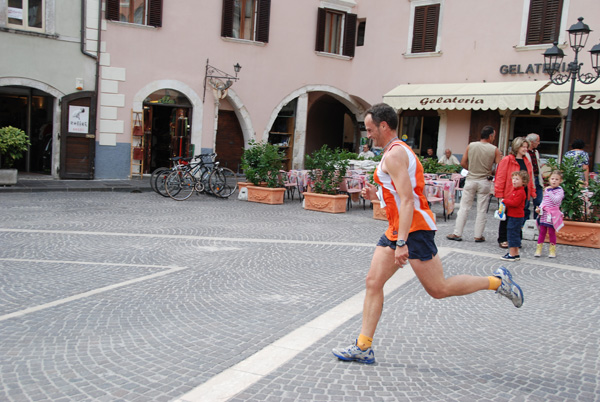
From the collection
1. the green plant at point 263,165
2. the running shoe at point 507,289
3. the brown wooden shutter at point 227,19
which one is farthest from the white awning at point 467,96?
the running shoe at point 507,289

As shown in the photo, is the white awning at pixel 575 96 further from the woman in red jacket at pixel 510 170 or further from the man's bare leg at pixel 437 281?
the man's bare leg at pixel 437 281

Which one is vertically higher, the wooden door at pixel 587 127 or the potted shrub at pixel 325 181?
the wooden door at pixel 587 127

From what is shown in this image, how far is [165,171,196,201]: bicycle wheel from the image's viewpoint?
13984mm

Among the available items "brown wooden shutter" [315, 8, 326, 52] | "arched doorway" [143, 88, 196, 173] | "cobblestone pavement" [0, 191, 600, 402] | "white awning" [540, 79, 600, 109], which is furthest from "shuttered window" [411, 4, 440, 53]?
"cobblestone pavement" [0, 191, 600, 402]

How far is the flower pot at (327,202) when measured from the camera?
12617 mm

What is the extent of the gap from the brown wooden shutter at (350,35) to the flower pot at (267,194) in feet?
31.5

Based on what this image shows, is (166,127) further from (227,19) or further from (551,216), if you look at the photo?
(551,216)

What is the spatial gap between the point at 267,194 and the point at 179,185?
2133 mm

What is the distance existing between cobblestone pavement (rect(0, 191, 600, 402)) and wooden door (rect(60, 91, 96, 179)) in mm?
8129

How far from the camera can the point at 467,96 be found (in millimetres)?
17828

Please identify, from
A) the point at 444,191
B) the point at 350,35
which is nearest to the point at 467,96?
the point at 350,35

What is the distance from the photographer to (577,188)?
9.60 metres

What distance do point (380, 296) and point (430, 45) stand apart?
17.0 meters

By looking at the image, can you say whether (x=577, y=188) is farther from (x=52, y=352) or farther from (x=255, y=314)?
(x=52, y=352)
